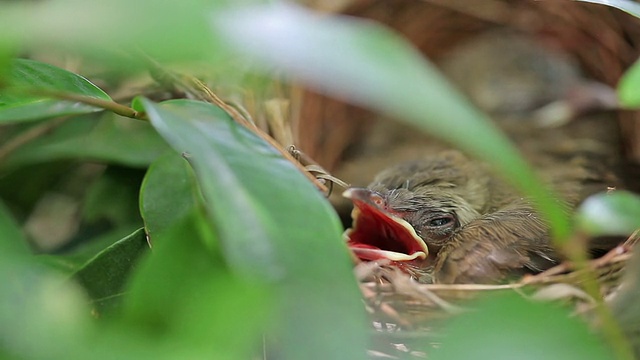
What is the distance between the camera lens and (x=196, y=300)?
485 millimetres

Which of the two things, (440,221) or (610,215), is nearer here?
(610,215)

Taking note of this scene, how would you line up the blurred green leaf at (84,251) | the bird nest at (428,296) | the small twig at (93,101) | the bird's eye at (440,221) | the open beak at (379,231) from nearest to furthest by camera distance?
the small twig at (93,101)
the bird nest at (428,296)
the blurred green leaf at (84,251)
the open beak at (379,231)
the bird's eye at (440,221)

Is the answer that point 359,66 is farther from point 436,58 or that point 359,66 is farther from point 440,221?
point 436,58

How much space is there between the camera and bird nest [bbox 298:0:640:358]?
80 cm

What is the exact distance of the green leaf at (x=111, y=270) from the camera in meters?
0.83

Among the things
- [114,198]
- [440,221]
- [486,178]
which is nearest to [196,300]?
[114,198]

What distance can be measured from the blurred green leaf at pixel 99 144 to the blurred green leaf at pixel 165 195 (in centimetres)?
16

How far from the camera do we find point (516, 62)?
2.11 meters

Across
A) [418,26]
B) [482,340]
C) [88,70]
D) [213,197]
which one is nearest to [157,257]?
[213,197]

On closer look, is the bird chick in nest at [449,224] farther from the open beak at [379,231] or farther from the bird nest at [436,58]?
the bird nest at [436,58]

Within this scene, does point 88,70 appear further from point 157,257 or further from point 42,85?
point 157,257

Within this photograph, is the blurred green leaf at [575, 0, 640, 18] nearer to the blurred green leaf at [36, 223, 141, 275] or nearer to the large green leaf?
the large green leaf

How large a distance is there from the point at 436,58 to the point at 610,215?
5.19 feet

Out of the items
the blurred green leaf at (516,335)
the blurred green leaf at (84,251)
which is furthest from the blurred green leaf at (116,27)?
the blurred green leaf at (84,251)
